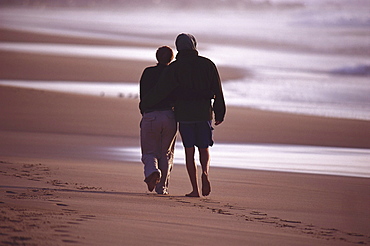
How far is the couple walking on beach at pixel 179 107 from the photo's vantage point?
8.86 m

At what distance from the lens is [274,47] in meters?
39.4

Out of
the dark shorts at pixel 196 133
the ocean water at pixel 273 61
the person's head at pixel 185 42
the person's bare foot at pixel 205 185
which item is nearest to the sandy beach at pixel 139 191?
the person's bare foot at pixel 205 185

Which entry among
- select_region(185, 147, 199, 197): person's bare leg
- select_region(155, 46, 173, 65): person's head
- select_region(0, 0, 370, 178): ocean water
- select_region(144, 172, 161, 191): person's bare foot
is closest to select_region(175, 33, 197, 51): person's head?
select_region(155, 46, 173, 65): person's head

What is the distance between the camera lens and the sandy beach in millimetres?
6797

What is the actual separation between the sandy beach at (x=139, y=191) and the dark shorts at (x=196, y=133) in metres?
0.58

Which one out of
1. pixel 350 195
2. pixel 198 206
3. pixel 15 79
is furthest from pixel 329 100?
pixel 198 206

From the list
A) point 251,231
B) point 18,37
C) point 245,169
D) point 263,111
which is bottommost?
point 251,231

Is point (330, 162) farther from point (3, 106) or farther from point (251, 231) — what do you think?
point (3, 106)

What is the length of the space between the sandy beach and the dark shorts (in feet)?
1.89

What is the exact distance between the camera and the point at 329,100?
22234 millimetres

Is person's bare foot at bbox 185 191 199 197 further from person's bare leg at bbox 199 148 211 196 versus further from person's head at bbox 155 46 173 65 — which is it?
person's head at bbox 155 46 173 65

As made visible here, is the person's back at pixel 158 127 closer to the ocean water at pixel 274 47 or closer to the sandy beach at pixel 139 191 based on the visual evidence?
the sandy beach at pixel 139 191

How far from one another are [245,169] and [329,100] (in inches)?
432

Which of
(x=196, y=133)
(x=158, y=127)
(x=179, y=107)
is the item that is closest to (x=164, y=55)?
(x=179, y=107)
